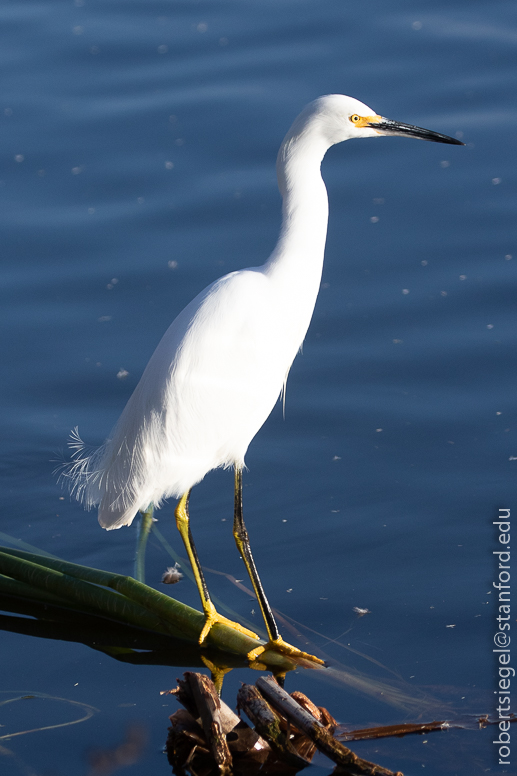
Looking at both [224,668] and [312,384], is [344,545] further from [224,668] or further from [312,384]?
[312,384]

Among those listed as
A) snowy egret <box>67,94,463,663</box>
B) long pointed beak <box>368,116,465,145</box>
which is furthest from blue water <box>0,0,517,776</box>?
long pointed beak <box>368,116,465,145</box>

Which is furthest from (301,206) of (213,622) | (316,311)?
(316,311)

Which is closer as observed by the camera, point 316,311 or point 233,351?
point 233,351

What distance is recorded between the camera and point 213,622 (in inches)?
133

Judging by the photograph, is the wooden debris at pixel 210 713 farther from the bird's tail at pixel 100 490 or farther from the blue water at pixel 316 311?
the bird's tail at pixel 100 490

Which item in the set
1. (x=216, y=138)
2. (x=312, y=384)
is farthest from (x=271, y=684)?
(x=216, y=138)

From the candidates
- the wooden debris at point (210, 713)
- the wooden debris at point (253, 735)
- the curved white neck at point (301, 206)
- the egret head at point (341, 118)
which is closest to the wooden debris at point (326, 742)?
the wooden debris at point (253, 735)

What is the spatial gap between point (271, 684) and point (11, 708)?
3.07ft

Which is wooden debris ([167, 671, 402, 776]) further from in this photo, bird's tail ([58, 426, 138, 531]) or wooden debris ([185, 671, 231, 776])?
bird's tail ([58, 426, 138, 531])

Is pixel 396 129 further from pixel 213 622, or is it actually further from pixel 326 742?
pixel 326 742

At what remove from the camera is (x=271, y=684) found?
2.84 m

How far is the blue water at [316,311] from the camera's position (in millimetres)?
3432

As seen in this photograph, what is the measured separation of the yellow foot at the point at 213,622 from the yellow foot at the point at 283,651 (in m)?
0.09

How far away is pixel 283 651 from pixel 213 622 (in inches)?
10.1
